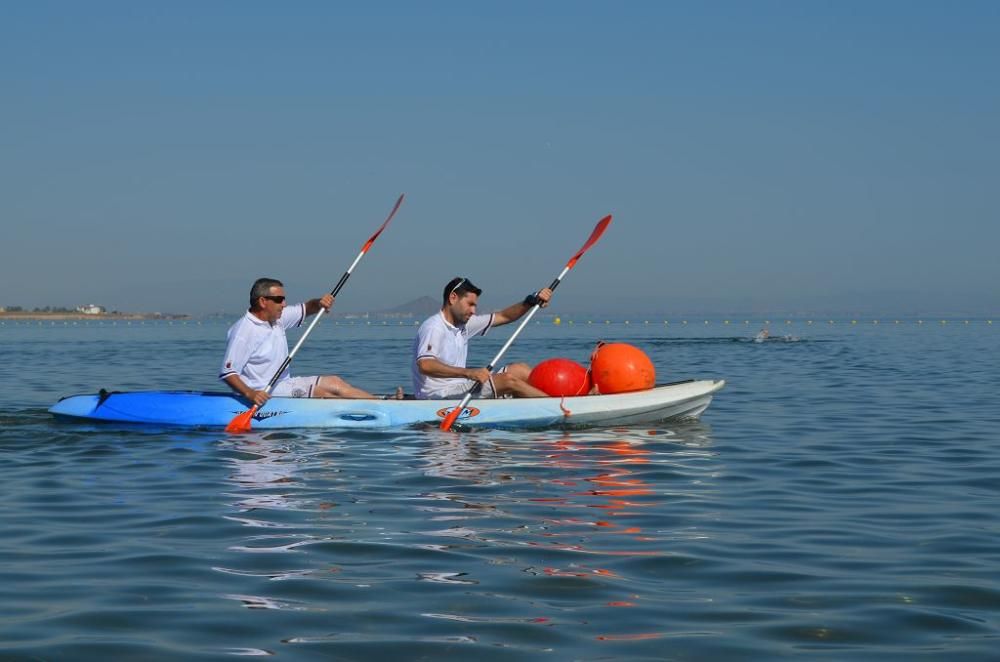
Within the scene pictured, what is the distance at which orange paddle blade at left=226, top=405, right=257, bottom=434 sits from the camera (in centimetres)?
1248

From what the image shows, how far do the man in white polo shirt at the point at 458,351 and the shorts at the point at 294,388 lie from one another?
122 centimetres

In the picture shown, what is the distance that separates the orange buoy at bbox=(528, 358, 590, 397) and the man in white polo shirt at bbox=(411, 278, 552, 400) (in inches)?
5.9

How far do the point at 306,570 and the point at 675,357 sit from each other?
31.6 m

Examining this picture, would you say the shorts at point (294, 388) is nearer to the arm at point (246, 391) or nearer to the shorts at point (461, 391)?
the arm at point (246, 391)

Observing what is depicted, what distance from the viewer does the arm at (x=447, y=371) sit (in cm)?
1246

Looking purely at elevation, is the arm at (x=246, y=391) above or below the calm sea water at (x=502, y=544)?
above

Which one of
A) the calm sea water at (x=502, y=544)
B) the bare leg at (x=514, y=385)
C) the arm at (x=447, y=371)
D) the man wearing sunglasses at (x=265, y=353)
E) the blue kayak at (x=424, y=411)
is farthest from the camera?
the bare leg at (x=514, y=385)

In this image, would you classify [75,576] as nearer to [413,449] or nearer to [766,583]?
[766,583]

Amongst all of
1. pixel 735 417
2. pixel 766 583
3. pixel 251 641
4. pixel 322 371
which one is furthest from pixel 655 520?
pixel 322 371

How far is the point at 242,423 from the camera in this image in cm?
1251

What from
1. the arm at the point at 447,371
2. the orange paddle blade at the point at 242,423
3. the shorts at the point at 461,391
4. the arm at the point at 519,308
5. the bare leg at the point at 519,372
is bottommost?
the orange paddle blade at the point at 242,423

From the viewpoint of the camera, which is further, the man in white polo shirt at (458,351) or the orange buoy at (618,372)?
the orange buoy at (618,372)

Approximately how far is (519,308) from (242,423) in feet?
11.2

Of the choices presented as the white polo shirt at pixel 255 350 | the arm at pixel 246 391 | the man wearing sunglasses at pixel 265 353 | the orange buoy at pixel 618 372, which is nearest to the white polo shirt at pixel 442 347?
the man wearing sunglasses at pixel 265 353
